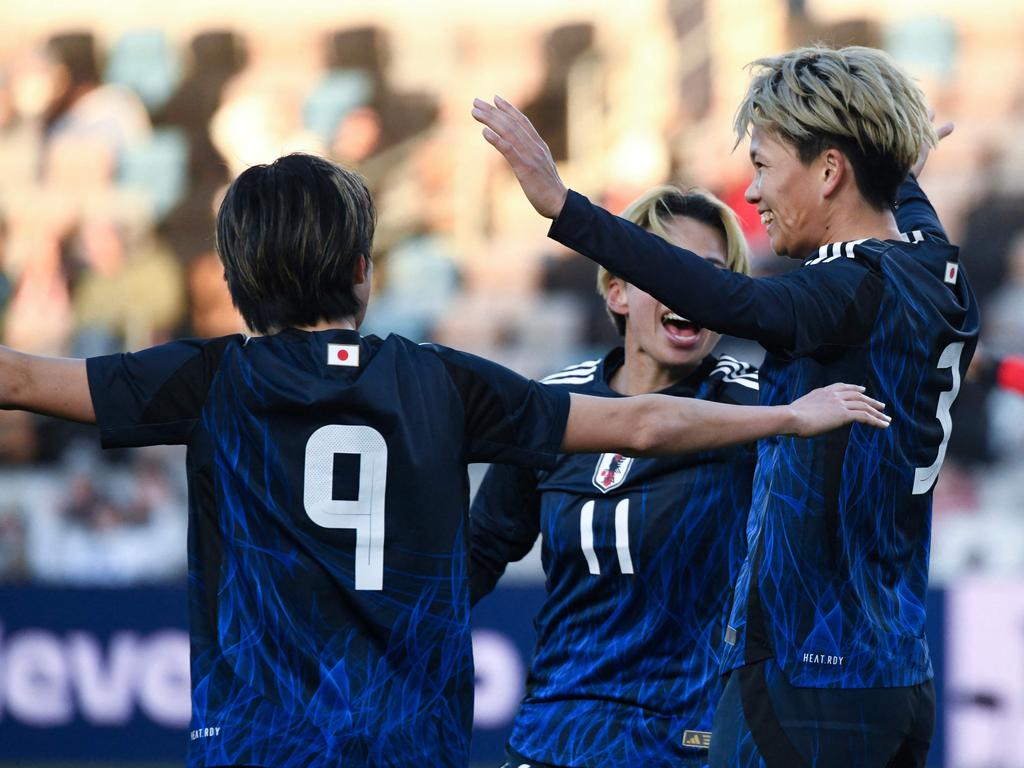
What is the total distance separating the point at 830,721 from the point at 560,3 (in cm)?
1026

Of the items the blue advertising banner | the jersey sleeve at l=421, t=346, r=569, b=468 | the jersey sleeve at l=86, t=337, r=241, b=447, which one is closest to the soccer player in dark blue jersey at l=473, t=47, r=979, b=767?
the jersey sleeve at l=421, t=346, r=569, b=468

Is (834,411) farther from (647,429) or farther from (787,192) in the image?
(787,192)

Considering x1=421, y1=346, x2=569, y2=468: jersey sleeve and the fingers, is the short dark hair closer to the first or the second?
x1=421, y1=346, x2=569, y2=468: jersey sleeve

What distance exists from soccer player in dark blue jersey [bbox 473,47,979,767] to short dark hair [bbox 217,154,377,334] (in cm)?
30

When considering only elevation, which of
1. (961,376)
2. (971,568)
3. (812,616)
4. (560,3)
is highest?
(560,3)

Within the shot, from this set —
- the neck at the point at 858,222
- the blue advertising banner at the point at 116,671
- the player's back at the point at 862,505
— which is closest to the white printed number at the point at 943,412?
the player's back at the point at 862,505

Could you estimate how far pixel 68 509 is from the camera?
9922 millimetres

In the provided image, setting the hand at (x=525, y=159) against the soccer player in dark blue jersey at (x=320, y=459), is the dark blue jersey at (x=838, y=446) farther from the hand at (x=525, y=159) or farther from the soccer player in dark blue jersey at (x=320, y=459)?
the soccer player in dark blue jersey at (x=320, y=459)

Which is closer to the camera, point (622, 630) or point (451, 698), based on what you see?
point (451, 698)

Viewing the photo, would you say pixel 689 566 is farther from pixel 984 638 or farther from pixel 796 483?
pixel 984 638

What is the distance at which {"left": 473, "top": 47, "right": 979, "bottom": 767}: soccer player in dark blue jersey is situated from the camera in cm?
266

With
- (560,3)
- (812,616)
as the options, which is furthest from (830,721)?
(560,3)

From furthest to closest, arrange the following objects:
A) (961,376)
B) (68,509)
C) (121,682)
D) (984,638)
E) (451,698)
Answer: (68,509)
(121,682)
(984,638)
(961,376)
(451,698)

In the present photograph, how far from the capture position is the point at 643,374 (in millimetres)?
3740
